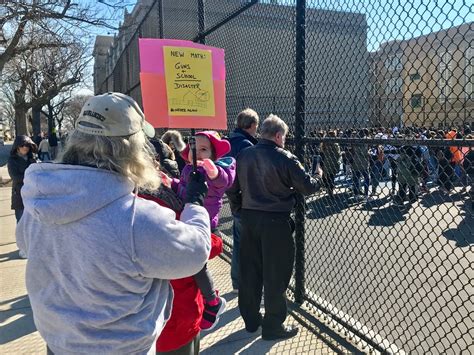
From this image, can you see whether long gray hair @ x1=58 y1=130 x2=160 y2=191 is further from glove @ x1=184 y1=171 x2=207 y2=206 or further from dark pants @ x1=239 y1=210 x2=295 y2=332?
dark pants @ x1=239 y1=210 x2=295 y2=332

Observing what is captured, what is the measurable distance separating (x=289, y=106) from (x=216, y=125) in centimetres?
191

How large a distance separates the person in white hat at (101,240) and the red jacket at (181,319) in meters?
0.40

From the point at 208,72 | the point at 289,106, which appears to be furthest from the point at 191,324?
the point at 289,106

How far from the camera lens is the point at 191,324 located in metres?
2.12

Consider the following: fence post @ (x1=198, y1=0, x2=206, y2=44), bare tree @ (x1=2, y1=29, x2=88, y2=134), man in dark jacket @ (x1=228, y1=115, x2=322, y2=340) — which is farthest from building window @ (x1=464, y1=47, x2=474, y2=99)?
bare tree @ (x1=2, y1=29, x2=88, y2=134)

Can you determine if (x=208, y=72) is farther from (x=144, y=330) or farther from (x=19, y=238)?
(x=144, y=330)

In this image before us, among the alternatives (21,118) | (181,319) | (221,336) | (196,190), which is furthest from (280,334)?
(21,118)

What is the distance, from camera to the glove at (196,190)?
6.31 ft

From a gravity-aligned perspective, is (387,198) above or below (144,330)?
below

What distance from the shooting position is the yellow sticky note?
2736 millimetres

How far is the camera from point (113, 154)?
1549 mm

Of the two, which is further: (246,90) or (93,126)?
(246,90)

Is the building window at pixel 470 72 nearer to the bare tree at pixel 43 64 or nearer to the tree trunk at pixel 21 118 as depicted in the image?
the bare tree at pixel 43 64

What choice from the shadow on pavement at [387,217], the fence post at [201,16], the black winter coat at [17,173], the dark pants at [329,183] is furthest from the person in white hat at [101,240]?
the shadow on pavement at [387,217]
